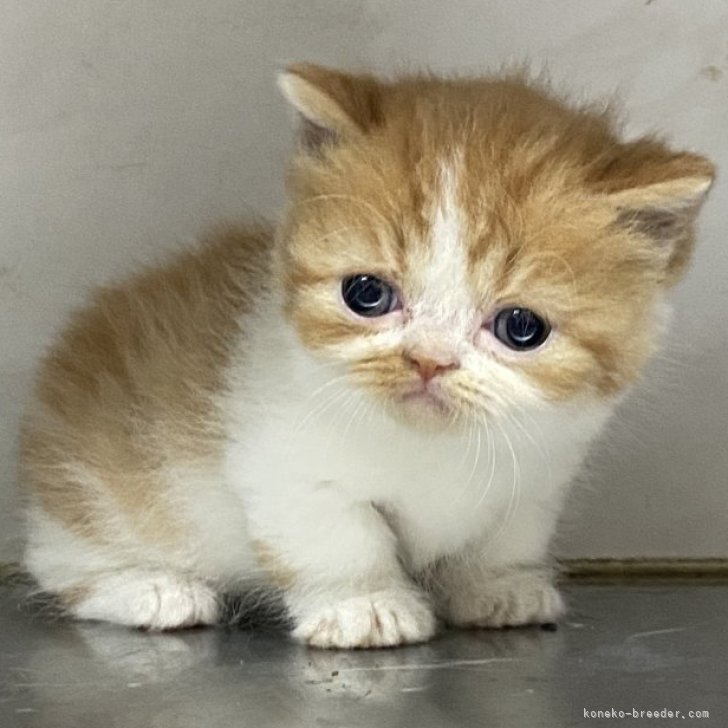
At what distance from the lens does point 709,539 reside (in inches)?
75.7

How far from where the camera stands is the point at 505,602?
1536 mm

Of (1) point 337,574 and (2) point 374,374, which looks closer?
(2) point 374,374

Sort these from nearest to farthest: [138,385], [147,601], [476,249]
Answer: [476,249] < [147,601] < [138,385]

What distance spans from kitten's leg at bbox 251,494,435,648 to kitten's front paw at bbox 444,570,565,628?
0.33ft

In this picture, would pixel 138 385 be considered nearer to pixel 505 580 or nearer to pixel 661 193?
pixel 505 580

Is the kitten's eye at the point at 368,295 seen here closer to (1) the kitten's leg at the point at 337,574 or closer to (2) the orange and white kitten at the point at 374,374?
(2) the orange and white kitten at the point at 374,374

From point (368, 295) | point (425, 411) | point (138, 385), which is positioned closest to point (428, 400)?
point (425, 411)

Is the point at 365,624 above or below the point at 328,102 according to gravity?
below

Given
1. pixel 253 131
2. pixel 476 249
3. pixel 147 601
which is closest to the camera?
pixel 476 249

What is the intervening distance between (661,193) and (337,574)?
553 mm

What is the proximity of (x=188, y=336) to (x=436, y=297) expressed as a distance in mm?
459

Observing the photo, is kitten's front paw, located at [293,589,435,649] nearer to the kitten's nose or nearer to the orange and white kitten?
the orange and white kitten

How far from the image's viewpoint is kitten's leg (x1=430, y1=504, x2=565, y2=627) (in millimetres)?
1534

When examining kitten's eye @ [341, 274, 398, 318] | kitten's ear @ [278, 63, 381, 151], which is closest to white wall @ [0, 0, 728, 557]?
kitten's ear @ [278, 63, 381, 151]
